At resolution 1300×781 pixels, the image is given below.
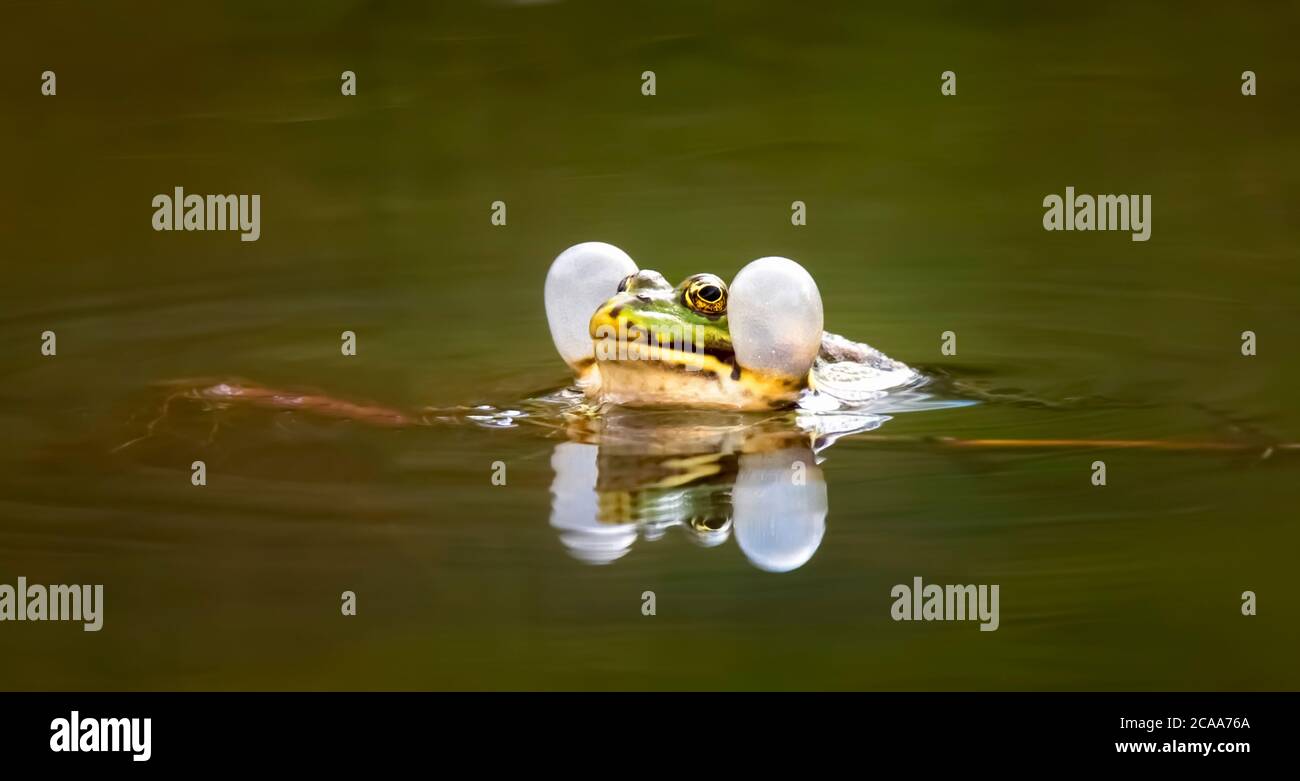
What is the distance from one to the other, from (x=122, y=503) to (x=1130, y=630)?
199 cm

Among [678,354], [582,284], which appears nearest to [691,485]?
[678,354]

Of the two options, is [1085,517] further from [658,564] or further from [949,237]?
[949,237]

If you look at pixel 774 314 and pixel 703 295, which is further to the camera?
pixel 703 295

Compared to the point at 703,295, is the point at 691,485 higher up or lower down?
lower down

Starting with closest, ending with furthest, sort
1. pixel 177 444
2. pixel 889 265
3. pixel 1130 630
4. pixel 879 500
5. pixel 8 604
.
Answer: pixel 1130 630
pixel 8 604
pixel 879 500
pixel 177 444
pixel 889 265

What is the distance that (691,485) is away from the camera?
3.38m

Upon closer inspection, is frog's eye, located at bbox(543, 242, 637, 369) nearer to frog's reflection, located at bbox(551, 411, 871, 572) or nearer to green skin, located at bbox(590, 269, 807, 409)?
green skin, located at bbox(590, 269, 807, 409)

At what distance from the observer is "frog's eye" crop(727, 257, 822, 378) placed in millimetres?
3805

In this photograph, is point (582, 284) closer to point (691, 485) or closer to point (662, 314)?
point (662, 314)

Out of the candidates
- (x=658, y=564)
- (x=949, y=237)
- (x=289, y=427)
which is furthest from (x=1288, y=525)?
(x=949, y=237)

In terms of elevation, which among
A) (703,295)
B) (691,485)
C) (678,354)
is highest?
(703,295)

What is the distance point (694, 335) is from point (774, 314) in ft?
0.68

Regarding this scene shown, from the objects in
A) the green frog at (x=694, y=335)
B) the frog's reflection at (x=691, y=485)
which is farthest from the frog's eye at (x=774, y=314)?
the frog's reflection at (x=691, y=485)

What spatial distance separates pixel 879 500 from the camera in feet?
10.9
